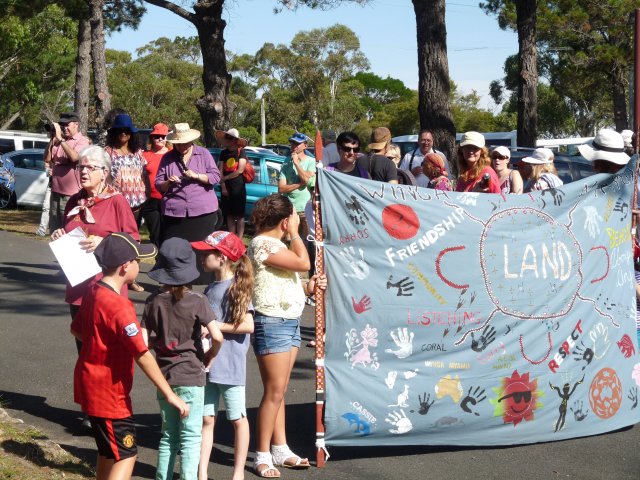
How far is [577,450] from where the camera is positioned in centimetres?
602

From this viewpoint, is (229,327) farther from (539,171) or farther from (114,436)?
(539,171)

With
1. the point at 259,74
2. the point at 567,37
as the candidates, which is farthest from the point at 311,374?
the point at 259,74

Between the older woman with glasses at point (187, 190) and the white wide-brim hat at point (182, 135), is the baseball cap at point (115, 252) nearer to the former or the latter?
the white wide-brim hat at point (182, 135)

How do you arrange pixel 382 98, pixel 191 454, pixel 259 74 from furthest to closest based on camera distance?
pixel 382 98
pixel 259 74
pixel 191 454

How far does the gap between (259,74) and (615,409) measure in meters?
71.7

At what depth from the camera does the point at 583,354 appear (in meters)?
6.30

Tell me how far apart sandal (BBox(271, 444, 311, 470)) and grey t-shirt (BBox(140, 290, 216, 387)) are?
1.01 metres

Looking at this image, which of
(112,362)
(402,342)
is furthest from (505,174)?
(112,362)

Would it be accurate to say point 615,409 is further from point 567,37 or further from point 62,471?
point 567,37

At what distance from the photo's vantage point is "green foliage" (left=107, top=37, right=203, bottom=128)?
70875 mm

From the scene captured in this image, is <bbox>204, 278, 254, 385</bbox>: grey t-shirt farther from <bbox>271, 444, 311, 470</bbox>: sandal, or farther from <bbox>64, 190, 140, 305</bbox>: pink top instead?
<bbox>64, 190, 140, 305</bbox>: pink top

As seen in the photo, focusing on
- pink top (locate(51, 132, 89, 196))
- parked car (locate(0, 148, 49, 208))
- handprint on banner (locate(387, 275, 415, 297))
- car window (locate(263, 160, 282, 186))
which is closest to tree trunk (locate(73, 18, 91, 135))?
parked car (locate(0, 148, 49, 208))

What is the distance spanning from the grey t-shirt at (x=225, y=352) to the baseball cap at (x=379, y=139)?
405 centimetres

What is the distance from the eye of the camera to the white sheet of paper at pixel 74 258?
209 inches
